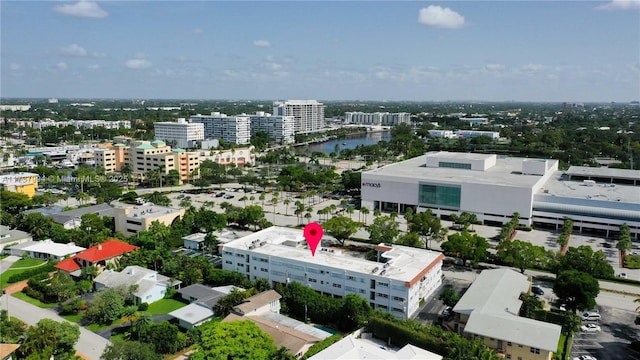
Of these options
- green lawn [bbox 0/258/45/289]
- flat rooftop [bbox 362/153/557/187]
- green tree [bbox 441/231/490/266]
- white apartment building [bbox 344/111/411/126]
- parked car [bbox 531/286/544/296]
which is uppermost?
white apartment building [bbox 344/111/411/126]

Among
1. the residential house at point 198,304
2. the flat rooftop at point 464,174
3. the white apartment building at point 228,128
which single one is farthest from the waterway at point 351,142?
the residential house at point 198,304

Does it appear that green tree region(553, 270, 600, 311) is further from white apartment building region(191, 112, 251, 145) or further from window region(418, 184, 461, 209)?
white apartment building region(191, 112, 251, 145)

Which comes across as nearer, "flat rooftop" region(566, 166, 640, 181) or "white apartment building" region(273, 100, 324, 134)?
"flat rooftop" region(566, 166, 640, 181)

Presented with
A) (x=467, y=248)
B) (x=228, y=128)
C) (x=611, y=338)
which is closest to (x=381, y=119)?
(x=228, y=128)

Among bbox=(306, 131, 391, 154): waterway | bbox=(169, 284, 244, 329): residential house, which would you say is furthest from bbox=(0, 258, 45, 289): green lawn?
bbox=(306, 131, 391, 154): waterway

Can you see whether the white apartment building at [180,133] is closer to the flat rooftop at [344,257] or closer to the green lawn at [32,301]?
the flat rooftop at [344,257]
